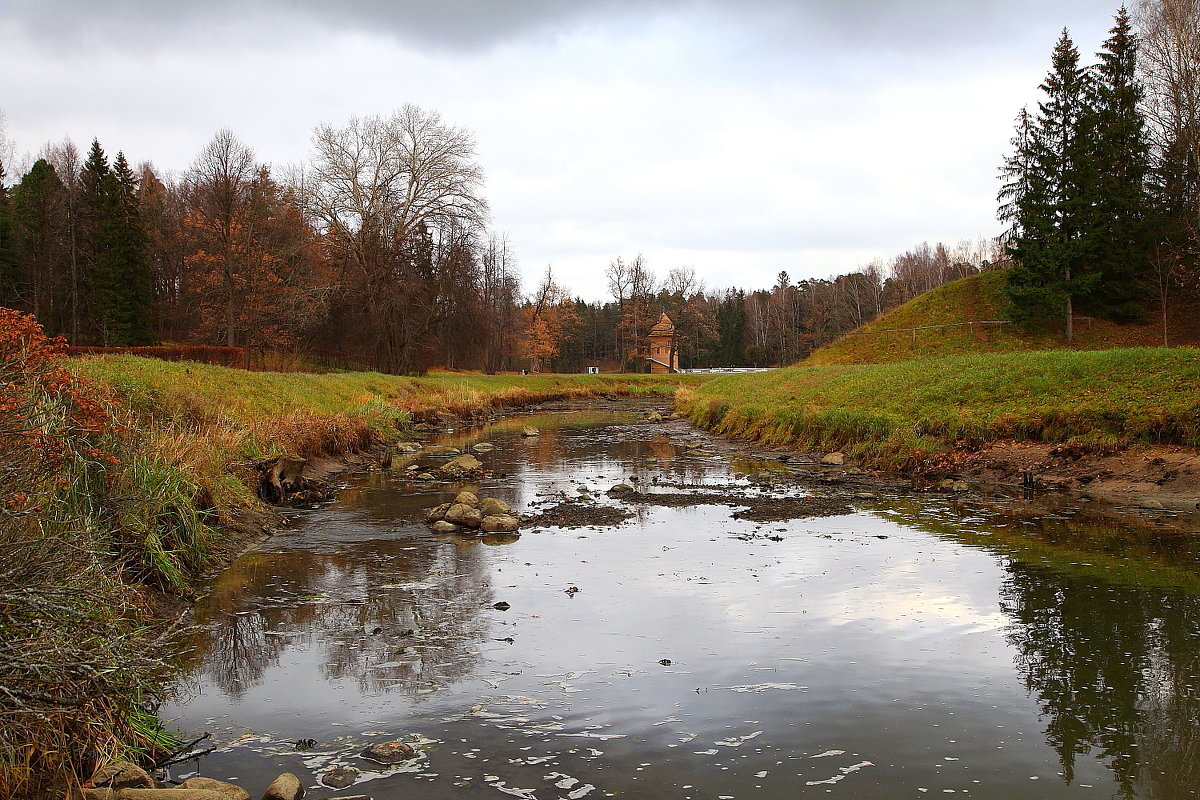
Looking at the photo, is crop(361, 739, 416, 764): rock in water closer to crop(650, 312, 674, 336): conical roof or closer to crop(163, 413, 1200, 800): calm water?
crop(163, 413, 1200, 800): calm water

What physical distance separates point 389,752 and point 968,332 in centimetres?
4489

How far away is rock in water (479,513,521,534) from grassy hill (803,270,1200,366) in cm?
3314

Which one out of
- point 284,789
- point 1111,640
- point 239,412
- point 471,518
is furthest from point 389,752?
point 239,412

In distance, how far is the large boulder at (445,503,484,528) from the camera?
36.1 ft

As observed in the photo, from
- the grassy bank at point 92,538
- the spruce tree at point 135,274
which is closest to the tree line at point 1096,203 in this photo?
the grassy bank at point 92,538

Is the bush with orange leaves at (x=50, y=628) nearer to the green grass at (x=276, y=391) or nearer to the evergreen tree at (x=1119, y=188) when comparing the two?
the green grass at (x=276, y=391)

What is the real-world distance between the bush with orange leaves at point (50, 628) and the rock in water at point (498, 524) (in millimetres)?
5174

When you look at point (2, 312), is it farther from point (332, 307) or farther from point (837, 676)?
point (332, 307)

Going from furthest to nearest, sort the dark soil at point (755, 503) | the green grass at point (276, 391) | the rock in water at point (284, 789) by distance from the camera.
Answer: the green grass at point (276, 391) → the dark soil at point (755, 503) → the rock in water at point (284, 789)

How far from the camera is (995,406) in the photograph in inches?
647

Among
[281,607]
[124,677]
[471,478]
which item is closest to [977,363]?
[471,478]

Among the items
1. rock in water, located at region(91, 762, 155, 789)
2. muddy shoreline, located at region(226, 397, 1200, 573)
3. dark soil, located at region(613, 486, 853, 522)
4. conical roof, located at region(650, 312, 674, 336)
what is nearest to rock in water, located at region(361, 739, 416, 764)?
rock in water, located at region(91, 762, 155, 789)

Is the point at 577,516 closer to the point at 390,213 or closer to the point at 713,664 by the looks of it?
the point at 713,664

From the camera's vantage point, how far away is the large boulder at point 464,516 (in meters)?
11.0
